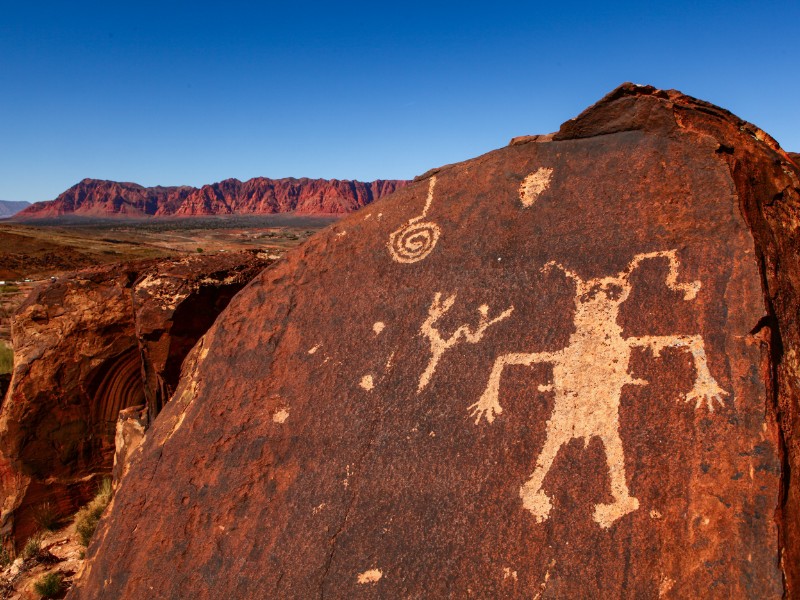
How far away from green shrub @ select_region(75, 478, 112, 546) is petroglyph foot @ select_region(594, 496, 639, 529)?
413 centimetres

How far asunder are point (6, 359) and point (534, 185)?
903 centimetres

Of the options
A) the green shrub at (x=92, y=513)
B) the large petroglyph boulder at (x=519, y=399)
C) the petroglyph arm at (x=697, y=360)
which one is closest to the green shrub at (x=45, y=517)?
the green shrub at (x=92, y=513)

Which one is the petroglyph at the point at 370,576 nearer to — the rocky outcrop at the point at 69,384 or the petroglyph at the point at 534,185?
the petroglyph at the point at 534,185

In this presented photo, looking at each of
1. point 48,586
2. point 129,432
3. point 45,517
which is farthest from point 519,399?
point 45,517

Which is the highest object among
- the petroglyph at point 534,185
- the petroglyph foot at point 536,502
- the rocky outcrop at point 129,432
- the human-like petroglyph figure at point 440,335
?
the petroglyph at point 534,185

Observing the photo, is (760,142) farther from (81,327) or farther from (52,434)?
(52,434)

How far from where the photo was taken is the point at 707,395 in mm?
2102

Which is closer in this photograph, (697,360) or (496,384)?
(697,360)

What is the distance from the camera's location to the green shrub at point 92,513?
490 cm

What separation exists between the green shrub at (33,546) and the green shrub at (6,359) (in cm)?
416

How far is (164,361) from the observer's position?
14.8 ft

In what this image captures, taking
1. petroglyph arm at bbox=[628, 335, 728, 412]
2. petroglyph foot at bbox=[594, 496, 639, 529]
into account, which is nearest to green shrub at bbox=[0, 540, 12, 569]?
petroglyph foot at bbox=[594, 496, 639, 529]

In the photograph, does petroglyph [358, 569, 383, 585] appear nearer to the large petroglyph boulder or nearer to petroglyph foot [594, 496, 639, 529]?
the large petroglyph boulder

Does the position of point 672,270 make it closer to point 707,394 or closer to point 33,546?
point 707,394
